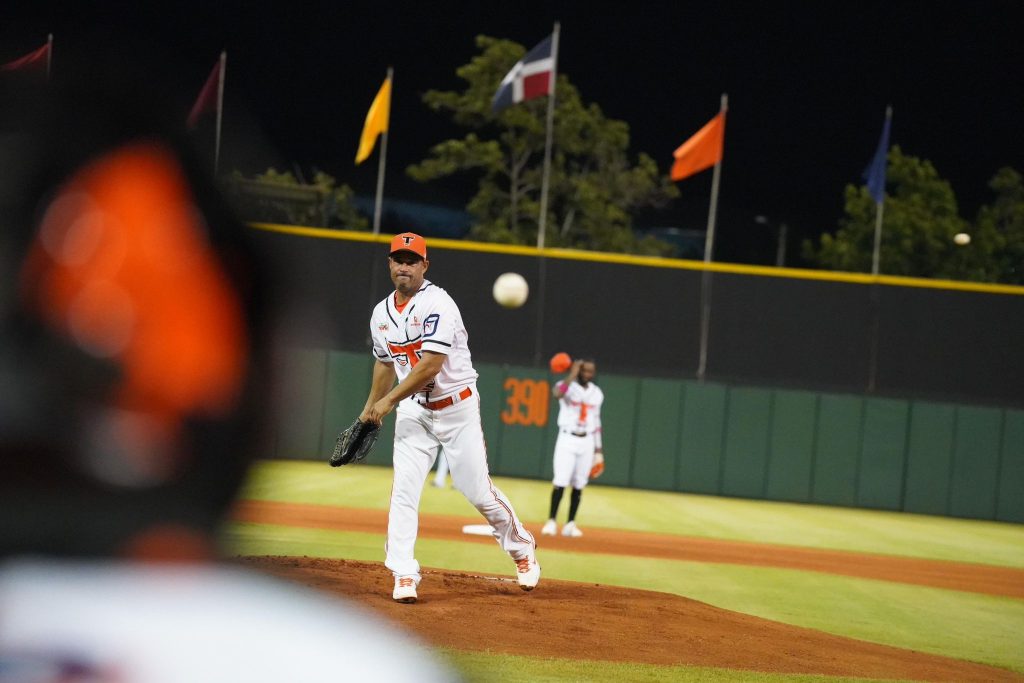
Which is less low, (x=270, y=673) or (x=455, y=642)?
(x=270, y=673)

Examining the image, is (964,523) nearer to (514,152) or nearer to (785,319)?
(785,319)

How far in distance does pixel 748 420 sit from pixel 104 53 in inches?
774

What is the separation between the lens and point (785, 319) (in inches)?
882

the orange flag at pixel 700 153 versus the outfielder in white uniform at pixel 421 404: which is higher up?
the orange flag at pixel 700 153

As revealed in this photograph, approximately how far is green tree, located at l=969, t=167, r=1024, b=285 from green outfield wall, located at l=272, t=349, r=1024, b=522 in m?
30.5

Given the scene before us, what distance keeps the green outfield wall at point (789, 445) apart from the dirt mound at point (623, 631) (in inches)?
485

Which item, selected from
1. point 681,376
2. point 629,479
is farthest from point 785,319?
point 629,479

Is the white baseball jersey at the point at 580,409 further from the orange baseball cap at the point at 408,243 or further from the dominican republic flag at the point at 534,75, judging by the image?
the dominican republic flag at the point at 534,75

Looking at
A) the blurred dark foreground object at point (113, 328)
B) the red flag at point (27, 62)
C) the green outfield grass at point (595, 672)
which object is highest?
the red flag at point (27, 62)

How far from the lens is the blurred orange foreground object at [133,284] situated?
24.9 inches

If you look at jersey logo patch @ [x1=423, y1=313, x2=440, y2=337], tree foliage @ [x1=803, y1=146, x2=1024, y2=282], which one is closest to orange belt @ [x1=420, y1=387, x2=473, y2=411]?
jersey logo patch @ [x1=423, y1=313, x2=440, y2=337]

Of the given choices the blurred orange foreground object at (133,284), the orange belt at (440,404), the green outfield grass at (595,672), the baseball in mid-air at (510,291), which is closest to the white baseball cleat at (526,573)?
the orange belt at (440,404)

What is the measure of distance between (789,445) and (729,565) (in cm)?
951

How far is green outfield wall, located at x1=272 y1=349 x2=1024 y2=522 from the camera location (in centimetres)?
1972
